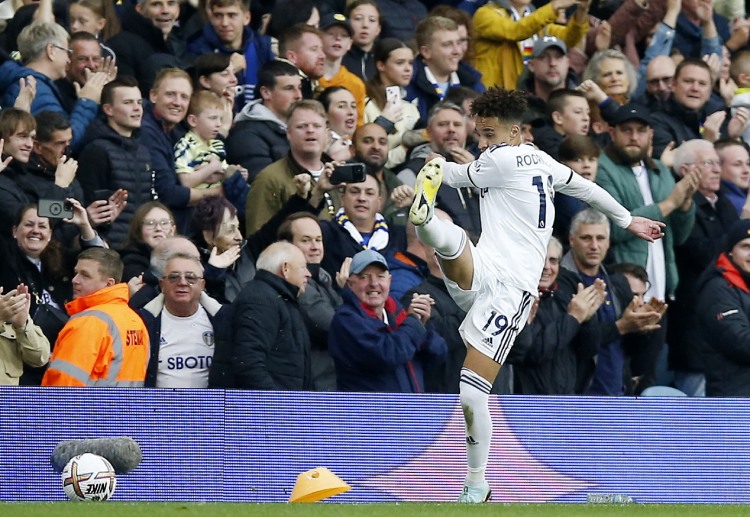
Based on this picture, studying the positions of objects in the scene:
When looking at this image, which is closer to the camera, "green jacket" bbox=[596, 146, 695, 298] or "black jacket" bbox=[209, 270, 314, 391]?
"black jacket" bbox=[209, 270, 314, 391]

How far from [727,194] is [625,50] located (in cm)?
300

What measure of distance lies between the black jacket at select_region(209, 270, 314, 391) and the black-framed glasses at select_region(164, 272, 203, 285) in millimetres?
331

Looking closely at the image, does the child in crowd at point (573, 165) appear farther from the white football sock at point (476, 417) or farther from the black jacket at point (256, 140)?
the white football sock at point (476, 417)

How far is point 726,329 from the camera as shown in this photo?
12242 millimetres

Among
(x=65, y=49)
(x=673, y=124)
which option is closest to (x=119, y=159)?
(x=65, y=49)

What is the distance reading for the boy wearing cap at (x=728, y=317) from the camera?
12.2 meters

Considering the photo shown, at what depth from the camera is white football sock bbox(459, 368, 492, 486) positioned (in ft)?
30.2

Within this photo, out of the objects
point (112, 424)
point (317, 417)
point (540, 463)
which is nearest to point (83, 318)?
point (112, 424)

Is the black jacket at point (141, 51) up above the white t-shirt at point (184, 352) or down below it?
above

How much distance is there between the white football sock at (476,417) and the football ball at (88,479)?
2194mm

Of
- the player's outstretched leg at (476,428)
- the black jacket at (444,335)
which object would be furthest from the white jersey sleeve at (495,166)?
the black jacket at (444,335)

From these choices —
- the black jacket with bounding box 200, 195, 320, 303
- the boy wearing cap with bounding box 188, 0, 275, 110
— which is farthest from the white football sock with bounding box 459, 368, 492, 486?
the boy wearing cap with bounding box 188, 0, 275, 110

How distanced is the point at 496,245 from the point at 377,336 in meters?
1.55

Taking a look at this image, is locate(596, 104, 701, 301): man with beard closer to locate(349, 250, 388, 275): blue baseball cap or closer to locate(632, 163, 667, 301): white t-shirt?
locate(632, 163, 667, 301): white t-shirt
